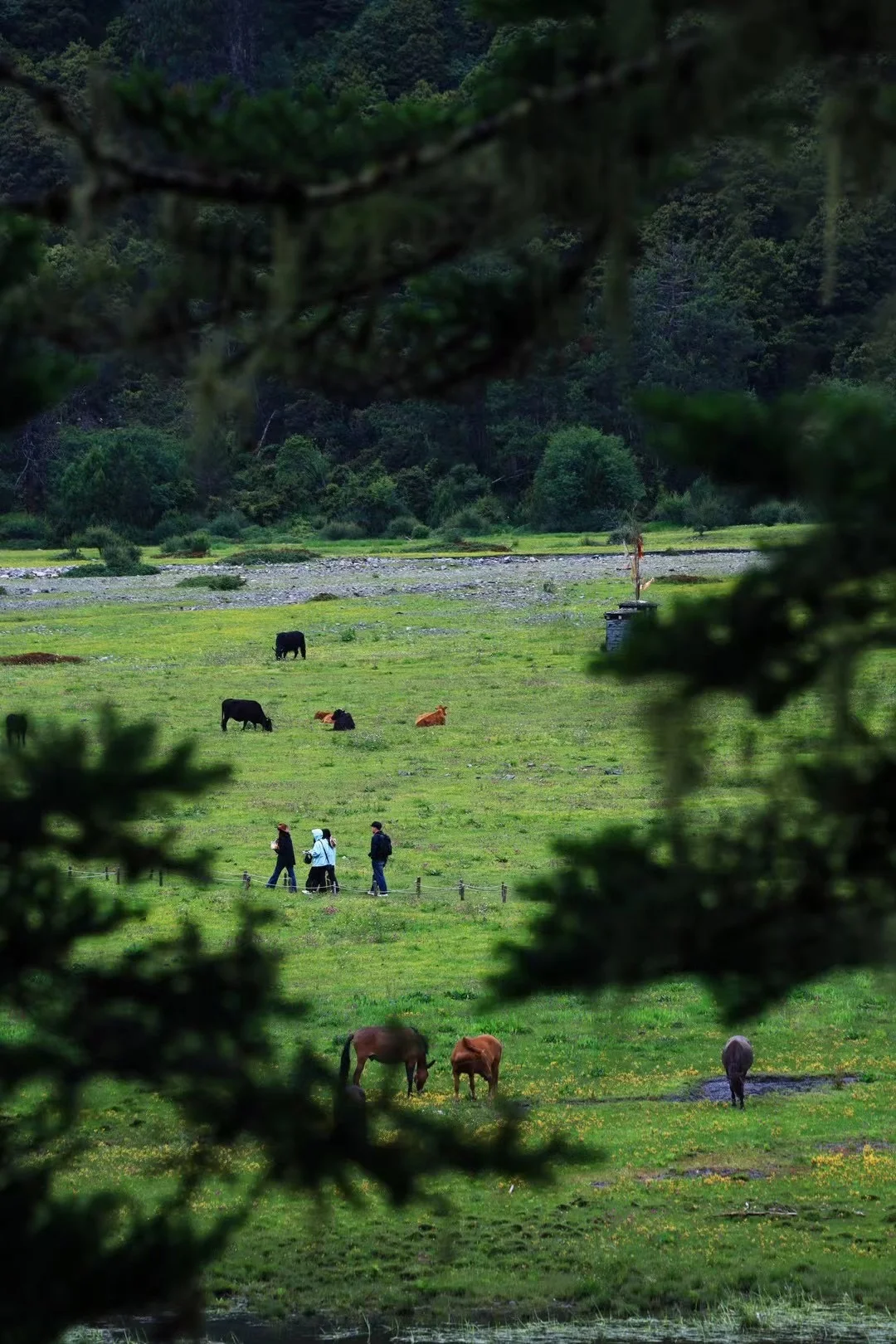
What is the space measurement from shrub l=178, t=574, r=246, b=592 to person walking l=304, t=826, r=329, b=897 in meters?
47.0

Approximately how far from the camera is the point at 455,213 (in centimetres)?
650

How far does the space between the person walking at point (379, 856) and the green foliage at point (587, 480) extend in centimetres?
7031

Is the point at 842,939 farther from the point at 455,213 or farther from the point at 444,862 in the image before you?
the point at 444,862

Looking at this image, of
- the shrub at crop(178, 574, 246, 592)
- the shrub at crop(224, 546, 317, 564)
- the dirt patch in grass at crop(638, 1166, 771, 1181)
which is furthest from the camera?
the shrub at crop(224, 546, 317, 564)

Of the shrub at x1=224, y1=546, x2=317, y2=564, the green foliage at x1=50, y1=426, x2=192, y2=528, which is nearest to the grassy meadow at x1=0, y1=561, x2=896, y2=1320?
the shrub at x1=224, y1=546, x2=317, y2=564

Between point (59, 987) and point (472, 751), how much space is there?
2945cm

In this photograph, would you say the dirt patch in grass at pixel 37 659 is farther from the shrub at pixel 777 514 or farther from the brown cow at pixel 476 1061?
the brown cow at pixel 476 1061

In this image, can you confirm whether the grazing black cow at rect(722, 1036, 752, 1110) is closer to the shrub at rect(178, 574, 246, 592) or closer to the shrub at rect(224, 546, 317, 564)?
the shrub at rect(178, 574, 246, 592)

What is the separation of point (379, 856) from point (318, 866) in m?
0.83

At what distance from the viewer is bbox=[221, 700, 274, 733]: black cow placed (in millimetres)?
39406

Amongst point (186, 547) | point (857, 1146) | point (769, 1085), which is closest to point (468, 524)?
point (186, 547)

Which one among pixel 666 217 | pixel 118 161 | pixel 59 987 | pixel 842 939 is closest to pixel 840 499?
pixel 842 939

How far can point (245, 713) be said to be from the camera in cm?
3950

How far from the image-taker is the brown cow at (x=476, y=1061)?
1823 cm
